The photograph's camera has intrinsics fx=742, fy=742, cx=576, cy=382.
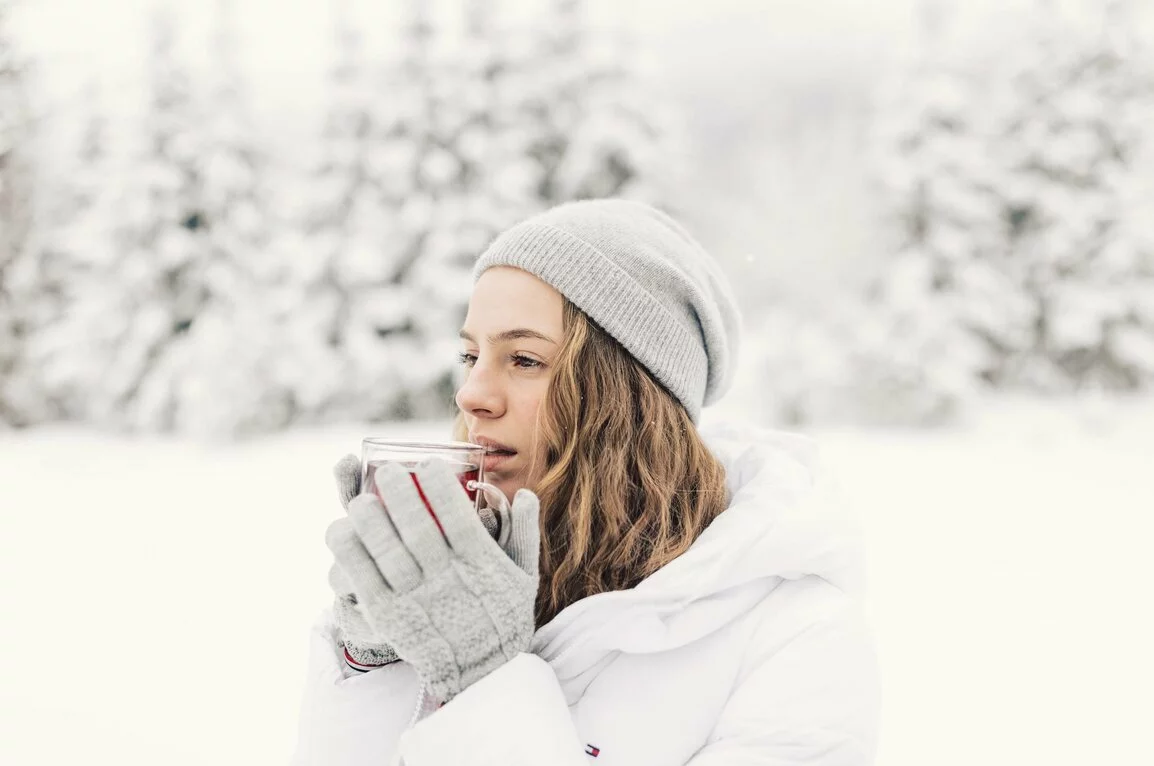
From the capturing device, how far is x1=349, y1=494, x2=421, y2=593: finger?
2.91ft

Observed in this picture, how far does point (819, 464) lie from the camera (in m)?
1.42

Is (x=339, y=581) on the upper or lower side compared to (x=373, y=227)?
upper

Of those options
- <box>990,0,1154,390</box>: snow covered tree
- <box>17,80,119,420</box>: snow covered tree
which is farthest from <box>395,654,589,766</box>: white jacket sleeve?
<box>990,0,1154,390</box>: snow covered tree

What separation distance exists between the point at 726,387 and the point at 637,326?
368 millimetres

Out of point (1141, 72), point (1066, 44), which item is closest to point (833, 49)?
point (1066, 44)

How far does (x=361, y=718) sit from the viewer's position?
1.09 m

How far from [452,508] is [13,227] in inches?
236

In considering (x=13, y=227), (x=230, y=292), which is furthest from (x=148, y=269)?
(x=13, y=227)

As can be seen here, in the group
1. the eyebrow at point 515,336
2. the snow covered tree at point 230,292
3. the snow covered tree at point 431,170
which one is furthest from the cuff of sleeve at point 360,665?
the snow covered tree at point 431,170

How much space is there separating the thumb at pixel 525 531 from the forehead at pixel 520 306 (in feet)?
1.20

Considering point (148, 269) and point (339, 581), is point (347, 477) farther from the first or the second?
point (148, 269)

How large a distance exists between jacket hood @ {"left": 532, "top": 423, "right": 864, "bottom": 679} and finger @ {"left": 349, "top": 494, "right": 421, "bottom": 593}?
0.30 metres

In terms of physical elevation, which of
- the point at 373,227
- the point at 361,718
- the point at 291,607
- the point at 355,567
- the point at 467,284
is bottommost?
the point at 291,607

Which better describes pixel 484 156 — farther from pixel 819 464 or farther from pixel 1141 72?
pixel 1141 72
